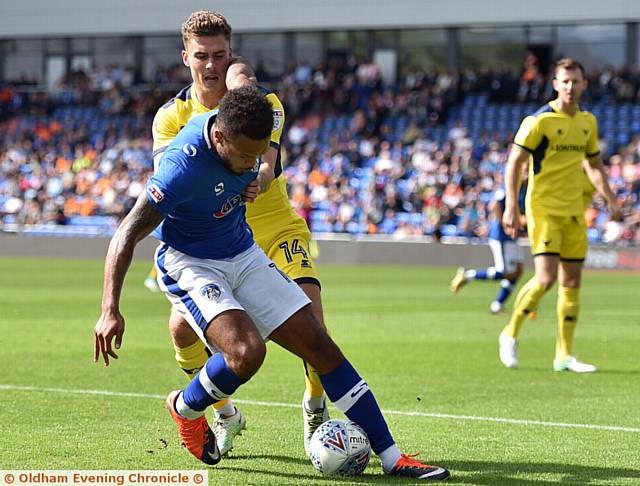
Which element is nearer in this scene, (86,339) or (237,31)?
(86,339)

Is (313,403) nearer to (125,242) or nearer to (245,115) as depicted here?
(125,242)

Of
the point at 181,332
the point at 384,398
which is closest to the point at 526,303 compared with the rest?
the point at 384,398

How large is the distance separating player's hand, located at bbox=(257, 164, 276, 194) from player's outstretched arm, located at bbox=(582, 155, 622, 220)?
5.40m

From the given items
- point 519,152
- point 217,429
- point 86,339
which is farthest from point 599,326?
point 217,429

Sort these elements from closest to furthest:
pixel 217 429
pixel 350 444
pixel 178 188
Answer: pixel 178 188 → pixel 350 444 → pixel 217 429

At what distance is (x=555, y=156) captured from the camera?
10516 mm

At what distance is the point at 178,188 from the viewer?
5.35m

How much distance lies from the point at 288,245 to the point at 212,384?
1378 millimetres

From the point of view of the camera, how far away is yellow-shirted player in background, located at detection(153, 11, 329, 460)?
21.0ft

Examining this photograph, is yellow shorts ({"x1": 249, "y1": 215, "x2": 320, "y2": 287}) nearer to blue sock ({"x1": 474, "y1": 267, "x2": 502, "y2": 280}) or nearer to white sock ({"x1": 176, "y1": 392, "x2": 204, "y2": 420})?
white sock ({"x1": 176, "y1": 392, "x2": 204, "y2": 420})

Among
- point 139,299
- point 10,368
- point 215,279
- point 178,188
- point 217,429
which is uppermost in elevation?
point 178,188

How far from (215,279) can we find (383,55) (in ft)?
122

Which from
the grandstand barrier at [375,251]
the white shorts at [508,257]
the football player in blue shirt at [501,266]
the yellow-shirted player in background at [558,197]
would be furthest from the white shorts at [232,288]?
the grandstand barrier at [375,251]

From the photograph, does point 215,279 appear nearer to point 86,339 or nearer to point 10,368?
point 10,368
